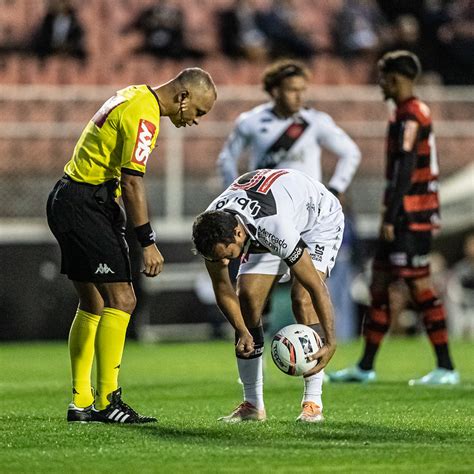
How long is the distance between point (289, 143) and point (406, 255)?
1.31 m

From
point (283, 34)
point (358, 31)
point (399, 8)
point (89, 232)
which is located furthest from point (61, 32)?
point (89, 232)

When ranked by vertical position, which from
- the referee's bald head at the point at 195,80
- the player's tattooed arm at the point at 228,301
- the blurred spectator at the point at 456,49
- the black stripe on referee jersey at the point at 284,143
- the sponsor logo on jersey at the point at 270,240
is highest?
the blurred spectator at the point at 456,49

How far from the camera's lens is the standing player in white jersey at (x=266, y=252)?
6.55 m

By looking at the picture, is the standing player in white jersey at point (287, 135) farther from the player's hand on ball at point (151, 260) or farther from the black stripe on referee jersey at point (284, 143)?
the player's hand on ball at point (151, 260)

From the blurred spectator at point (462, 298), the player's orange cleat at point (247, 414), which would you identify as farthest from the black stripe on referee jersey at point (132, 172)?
the blurred spectator at point (462, 298)

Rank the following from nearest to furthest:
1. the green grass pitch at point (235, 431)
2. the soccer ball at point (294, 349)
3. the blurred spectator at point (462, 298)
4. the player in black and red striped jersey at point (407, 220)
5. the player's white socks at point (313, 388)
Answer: the green grass pitch at point (235, 431), the soccer ball at point (294, 349), the player's white socks at point (313, 388), the player in black and red striped jersey at point (407, 220), the blurred spectator at point (462, 298)

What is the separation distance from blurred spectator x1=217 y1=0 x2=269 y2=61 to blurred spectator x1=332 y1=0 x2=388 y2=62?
1368 millimetres

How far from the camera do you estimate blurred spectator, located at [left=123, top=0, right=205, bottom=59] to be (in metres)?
19.5

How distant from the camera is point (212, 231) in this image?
21.1 feet

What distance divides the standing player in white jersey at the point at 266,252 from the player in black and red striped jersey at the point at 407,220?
106 inches

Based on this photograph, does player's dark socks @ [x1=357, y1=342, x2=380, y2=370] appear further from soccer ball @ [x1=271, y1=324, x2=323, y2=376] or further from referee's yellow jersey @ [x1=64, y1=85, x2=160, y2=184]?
referee's yellow jersey @ [x1=64, y1=85, x2=160, y2=184]

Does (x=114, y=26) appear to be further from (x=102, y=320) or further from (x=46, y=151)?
(x=102, y=320)

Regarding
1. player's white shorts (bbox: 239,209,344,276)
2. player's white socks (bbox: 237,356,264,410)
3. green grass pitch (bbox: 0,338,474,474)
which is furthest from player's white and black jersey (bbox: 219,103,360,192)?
player's white socks (bbox: 237,356,264,410)

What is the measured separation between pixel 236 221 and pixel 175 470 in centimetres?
161
